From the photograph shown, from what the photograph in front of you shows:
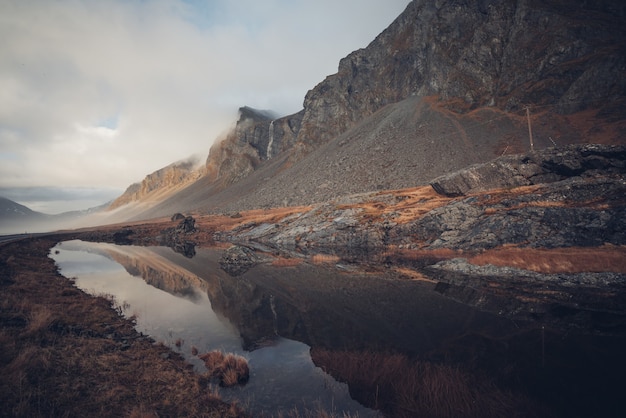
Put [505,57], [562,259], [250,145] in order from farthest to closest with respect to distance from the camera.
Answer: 1. [250,145]
2. [505,57]
3. [562,259]

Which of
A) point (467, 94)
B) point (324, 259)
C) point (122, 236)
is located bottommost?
point (324, 259)

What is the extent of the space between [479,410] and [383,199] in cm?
4582

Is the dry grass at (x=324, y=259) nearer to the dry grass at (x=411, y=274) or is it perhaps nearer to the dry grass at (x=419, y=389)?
the dry grass at (x=411, y=274)

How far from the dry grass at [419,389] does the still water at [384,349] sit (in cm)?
4

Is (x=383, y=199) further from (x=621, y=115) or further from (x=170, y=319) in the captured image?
(x=621, y=115)

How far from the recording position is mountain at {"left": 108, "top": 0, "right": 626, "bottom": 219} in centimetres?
6419

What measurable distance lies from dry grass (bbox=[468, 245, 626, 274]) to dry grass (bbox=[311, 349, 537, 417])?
56.0 feet

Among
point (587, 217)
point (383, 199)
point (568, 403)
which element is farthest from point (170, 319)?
point (383, 199)

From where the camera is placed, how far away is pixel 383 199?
52594 mm

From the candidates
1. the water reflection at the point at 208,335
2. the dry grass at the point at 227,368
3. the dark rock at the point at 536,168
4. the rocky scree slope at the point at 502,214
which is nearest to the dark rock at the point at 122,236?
the rocky scree slope at the point at 502,214

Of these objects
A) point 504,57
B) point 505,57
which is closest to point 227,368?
point 505,57

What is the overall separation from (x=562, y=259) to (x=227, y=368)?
24.3m

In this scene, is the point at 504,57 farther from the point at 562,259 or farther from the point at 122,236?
the point at 122,236

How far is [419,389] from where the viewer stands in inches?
360
